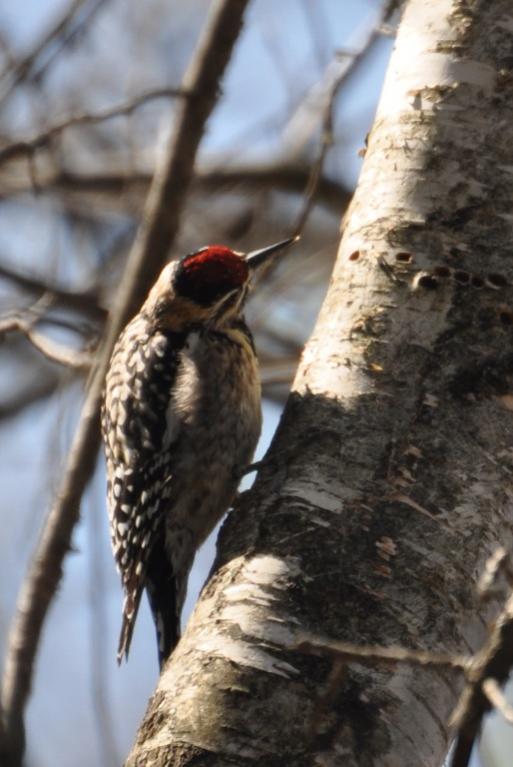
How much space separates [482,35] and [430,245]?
0.55 meters

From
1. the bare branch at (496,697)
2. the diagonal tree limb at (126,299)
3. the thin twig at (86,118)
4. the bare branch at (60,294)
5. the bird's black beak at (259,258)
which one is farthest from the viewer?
the bare branch at (60,294)

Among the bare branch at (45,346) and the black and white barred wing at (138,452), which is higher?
the bare branch at (45,346)

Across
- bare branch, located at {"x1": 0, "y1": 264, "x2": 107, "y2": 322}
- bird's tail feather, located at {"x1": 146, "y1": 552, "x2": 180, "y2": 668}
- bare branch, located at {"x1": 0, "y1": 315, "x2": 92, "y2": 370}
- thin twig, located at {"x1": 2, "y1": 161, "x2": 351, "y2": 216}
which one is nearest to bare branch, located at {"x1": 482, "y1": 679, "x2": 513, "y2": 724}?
bare branch, located at {"x1": 0, "y1": 315, "x2": 92, "y2": 370}

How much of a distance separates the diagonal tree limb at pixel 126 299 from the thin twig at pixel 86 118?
4.5 inches

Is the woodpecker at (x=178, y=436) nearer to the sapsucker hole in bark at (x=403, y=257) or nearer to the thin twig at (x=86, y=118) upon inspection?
the thin twig at (x=86, y=118)

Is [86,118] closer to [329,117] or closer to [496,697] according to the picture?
[329,117]

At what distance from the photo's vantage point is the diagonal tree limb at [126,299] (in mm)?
3480

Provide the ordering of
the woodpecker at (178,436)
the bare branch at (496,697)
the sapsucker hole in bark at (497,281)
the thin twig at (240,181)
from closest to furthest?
the bare branch at (496,697) → the sapsucker hole in bark at (497,281) → the woodpecker at (178,436) → the thin twig at (240,181)

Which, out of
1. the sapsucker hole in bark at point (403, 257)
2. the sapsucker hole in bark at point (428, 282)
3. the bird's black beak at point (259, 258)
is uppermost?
the bird's black beak at point (259, 258)

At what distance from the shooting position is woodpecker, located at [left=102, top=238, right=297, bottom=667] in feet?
12.5

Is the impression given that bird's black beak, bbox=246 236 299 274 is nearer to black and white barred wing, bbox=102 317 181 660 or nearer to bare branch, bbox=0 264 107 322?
black and white barred wing, bbox=102 317 181 660

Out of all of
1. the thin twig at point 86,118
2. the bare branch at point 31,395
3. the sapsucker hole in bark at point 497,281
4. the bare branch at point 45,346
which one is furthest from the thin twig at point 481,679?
the bare branch at point 31,395

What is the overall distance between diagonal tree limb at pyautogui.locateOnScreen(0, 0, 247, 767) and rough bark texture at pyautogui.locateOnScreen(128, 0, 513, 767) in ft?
3.17

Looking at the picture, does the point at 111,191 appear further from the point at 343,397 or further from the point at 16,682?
the point at 343,397
